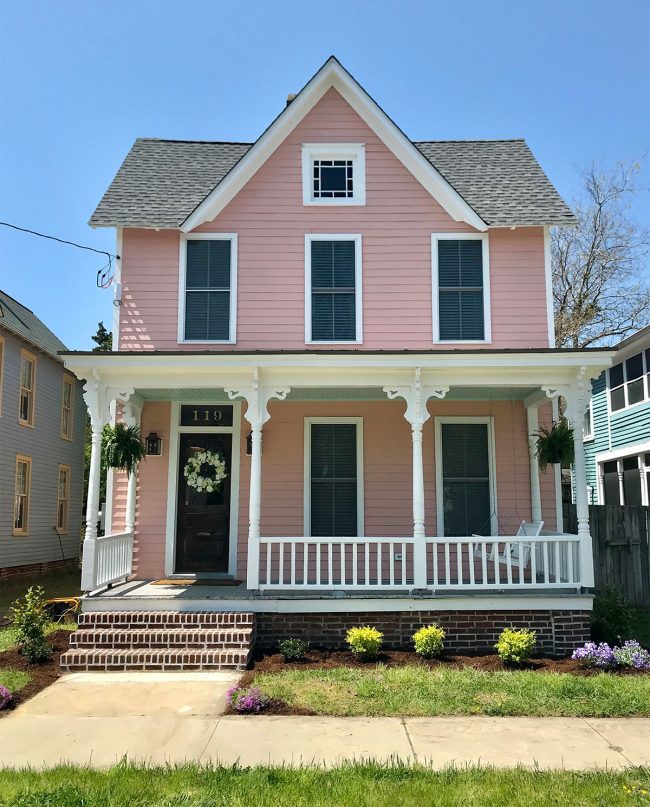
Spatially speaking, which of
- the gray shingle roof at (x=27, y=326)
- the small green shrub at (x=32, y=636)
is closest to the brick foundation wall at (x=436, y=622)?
the small green shrub at (x=32, y=636)

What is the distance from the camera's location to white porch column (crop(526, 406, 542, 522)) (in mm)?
10242

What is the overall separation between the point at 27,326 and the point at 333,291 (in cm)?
1150

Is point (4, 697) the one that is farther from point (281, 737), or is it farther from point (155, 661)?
point (281, 737)

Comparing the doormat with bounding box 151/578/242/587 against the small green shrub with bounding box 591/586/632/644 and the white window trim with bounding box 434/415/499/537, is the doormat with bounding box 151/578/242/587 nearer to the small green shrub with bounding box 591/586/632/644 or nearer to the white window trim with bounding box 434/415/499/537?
the white window trim with bounding box 434/415/499/537

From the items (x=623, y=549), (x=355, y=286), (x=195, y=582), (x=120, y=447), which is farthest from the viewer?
(x=623, y=549)

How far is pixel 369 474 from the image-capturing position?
10375mm

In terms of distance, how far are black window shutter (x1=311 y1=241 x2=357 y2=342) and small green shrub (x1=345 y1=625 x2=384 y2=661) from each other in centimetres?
462

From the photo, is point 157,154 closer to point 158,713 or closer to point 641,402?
point 158,713

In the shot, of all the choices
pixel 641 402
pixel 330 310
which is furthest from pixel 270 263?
pixel 641 402

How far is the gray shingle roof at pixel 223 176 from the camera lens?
10.8 metres

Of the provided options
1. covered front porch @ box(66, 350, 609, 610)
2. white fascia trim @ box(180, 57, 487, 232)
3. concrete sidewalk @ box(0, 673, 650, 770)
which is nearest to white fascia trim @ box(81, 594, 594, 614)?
covered front porch @ box(66, 350, 609, 610)

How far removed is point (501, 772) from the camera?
4.70m

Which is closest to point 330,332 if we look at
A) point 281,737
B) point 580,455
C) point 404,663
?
point 580,455

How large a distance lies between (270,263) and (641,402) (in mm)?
9871
